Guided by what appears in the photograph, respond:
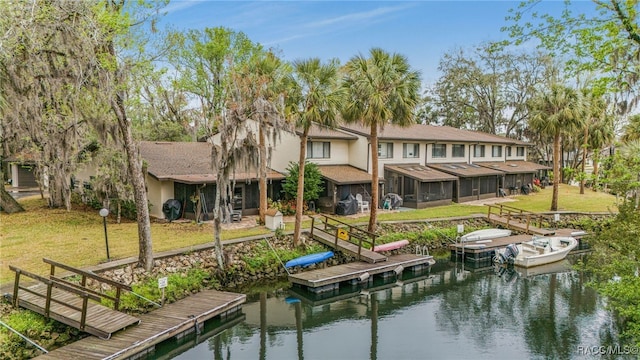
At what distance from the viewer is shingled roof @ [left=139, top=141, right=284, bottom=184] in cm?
2059

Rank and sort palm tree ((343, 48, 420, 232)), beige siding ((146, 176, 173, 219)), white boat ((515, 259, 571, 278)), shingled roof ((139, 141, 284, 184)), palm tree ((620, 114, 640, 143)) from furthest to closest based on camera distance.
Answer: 1. palm tree ((620, 114, 640, 143))
2. beige siding ((146, 176, 173, 219))
3. shingled roof ((139, 141, 284, 184))
4. white boat ((515, 259, 571, 278))
5. palm tree ((343, 48, 420, 232))

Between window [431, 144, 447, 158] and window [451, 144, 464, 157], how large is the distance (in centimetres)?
109

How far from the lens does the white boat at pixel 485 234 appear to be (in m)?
22.0

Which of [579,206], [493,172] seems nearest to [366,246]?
[493,172]

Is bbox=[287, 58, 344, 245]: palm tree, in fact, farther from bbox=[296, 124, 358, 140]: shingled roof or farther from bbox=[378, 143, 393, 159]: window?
bbox=[378, 143, 393, 159]: window

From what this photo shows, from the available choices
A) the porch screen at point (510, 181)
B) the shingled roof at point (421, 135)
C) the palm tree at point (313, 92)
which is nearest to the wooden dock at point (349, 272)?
the palm tree at point (313, 92)

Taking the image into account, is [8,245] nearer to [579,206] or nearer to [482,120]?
[579,206]

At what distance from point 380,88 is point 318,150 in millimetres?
8642

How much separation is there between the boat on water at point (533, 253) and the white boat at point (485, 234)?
5.08 ft

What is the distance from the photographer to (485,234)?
2295 cm

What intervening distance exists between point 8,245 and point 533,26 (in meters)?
18.5

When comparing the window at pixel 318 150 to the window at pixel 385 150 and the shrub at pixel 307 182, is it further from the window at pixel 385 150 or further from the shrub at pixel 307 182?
the window at pixel 385 150

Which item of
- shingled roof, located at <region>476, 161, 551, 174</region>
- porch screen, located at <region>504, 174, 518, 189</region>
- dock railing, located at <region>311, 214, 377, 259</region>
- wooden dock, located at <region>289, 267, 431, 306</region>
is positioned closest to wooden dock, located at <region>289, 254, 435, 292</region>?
wooden dock, located at <region>289, 267, 431, 306</region>

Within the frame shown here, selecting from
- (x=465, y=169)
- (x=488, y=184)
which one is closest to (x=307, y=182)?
(x=465, y=169)
